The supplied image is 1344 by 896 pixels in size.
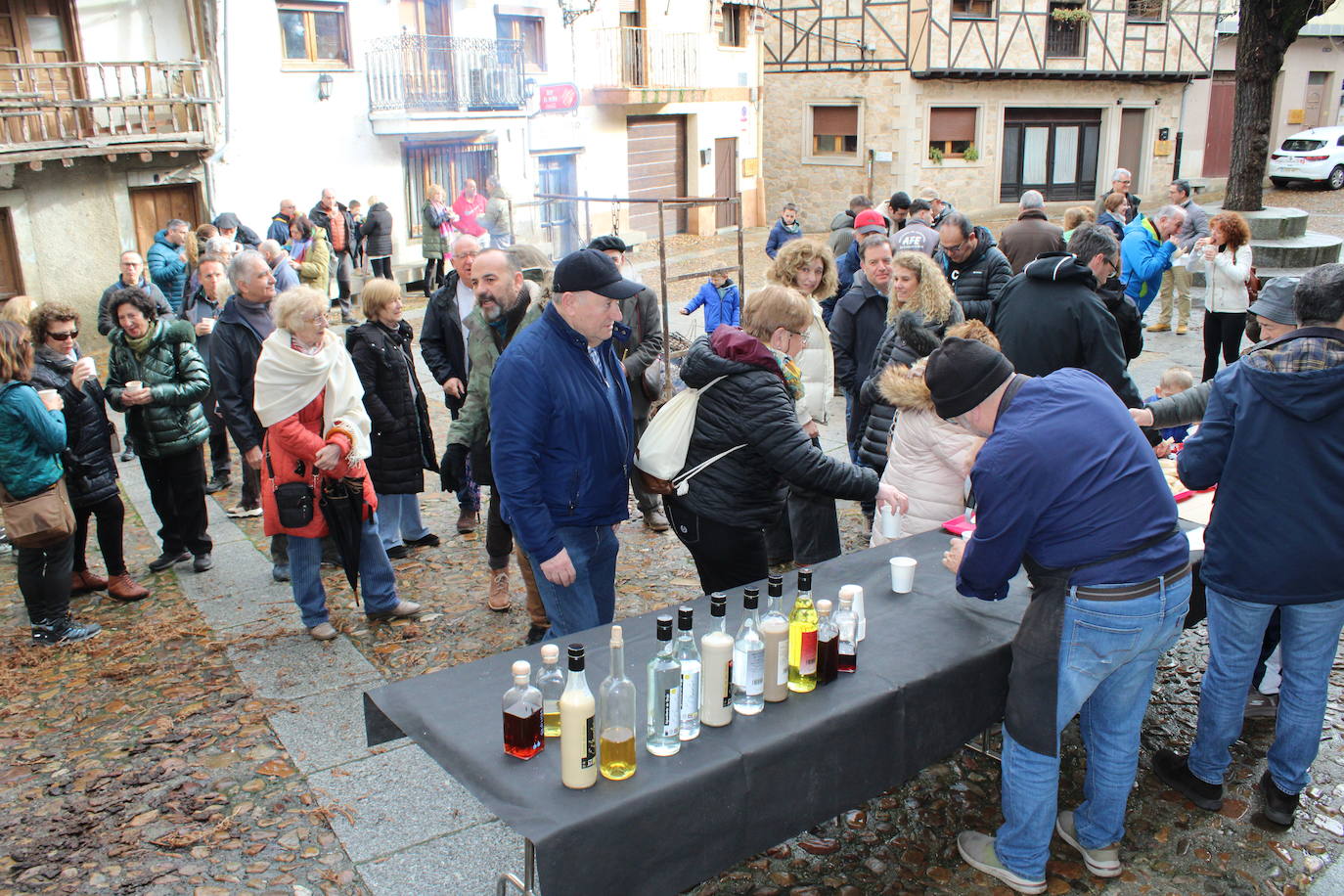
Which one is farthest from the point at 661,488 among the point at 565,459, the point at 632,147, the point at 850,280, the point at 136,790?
the point at 632,147

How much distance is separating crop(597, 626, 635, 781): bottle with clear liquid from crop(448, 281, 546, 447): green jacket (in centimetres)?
A: 293

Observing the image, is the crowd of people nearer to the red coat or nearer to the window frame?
the red coat

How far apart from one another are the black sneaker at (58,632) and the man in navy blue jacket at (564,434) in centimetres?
292

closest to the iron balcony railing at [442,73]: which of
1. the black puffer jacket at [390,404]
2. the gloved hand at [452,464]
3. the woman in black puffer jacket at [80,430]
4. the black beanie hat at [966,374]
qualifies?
the black puffer jacket at [390,404]

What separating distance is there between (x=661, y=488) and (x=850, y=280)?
595cm

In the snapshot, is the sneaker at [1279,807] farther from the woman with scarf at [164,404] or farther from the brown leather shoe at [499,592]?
the woman with scarf at [164,404]

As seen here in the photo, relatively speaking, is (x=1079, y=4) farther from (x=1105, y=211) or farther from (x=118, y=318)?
(x=118, y=318)

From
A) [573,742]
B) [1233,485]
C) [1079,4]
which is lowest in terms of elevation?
[573,742]

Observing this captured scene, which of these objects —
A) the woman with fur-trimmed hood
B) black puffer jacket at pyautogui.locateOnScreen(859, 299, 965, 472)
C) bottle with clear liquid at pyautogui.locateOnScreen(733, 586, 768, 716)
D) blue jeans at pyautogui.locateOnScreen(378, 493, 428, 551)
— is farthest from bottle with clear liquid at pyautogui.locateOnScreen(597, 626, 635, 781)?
blue jeans at pyautogui.locateOnScreen(378, 493, 428, 551)

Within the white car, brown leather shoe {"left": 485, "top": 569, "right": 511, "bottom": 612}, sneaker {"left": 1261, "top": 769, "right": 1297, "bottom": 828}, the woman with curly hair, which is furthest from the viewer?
the white car

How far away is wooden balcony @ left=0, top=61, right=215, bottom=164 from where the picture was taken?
13.2 metres

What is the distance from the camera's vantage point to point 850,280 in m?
9.59

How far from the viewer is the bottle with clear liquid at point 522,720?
277cm

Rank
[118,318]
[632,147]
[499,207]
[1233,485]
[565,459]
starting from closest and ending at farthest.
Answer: [1233,485], [565,459], [118,318], [499,207], [632,147]
